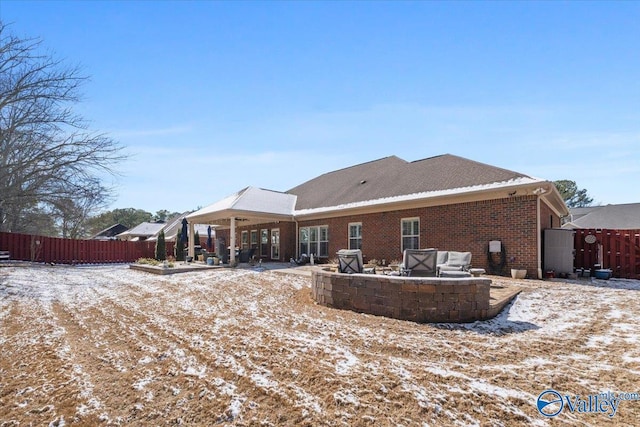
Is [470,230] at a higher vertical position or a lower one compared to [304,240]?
higher

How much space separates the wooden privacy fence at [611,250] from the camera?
34.6ft

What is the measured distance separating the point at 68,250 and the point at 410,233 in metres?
22.0

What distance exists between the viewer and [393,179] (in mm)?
15219

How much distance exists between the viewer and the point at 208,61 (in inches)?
400

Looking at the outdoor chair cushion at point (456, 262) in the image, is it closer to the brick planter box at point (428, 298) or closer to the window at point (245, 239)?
the brick planter box at point (428, 298)

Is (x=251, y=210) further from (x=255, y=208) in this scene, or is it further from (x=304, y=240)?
(x=304, y=240)

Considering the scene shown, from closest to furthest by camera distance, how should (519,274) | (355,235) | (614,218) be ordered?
1. (519,274)
2. (355,235)
3. (614,218)

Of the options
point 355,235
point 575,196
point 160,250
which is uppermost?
point 575,196

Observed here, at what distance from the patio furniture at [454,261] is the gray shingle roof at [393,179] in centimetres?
309

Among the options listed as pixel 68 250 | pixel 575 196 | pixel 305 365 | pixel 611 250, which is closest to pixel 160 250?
pixel 68 250

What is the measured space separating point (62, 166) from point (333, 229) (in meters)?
16.5

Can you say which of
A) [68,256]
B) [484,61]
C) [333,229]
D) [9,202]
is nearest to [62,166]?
[9,202]

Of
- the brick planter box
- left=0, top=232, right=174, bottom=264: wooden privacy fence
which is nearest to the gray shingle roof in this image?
the brick planter box

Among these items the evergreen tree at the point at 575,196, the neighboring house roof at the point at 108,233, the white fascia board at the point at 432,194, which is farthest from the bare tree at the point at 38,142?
the evergreen tree at the point at 575,196
